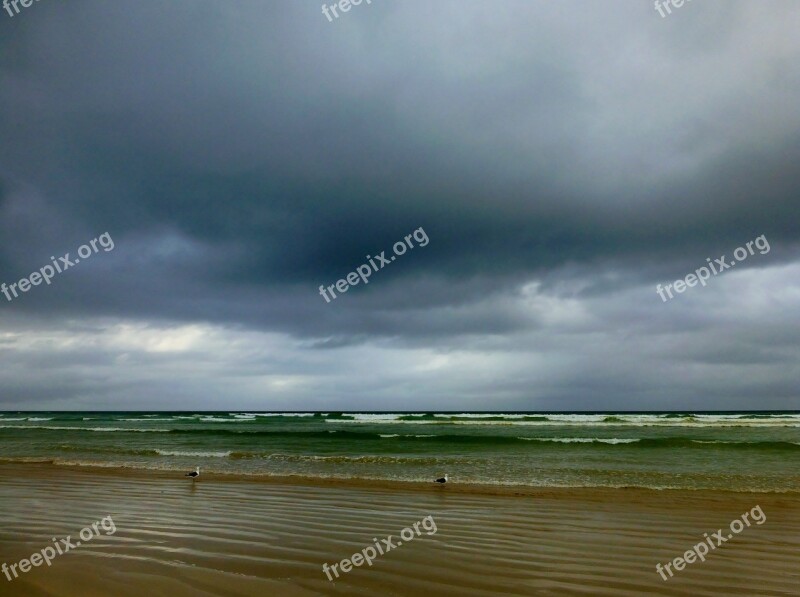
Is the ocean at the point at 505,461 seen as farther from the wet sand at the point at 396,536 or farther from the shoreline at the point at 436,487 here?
the wet sand at the point at 396,536

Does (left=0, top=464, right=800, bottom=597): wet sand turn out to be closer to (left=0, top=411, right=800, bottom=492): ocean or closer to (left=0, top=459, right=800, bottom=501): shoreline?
(left=0, top=459, right=800, bottom=501): shoreline

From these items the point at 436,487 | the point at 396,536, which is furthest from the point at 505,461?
the point at 396,536

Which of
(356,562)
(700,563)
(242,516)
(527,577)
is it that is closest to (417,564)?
(356,562)

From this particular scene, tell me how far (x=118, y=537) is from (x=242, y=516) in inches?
93.6

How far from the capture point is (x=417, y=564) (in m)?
6.52

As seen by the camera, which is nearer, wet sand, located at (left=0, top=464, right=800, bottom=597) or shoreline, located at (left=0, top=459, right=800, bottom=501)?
wet sand, located at (left=0, top=464, right=800, bottom=597)

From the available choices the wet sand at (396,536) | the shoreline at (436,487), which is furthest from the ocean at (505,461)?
the wet sand at (396,536)

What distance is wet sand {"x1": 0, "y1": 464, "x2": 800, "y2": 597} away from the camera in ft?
18.8

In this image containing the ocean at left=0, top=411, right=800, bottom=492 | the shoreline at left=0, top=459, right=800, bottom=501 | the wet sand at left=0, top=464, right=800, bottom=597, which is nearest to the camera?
the wet sand at left=0, top=464, right=800, bottom=597

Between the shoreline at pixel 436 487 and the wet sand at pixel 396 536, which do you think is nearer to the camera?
the wet sand at pixel 396 536

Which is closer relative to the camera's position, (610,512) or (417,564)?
(417,564)

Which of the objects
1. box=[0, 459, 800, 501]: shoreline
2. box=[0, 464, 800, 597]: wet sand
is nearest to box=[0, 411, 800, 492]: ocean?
box=[0, 459, 800, 501]: shoreline

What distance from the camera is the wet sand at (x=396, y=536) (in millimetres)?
5723

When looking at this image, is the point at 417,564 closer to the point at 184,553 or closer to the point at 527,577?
the point at 527,577
